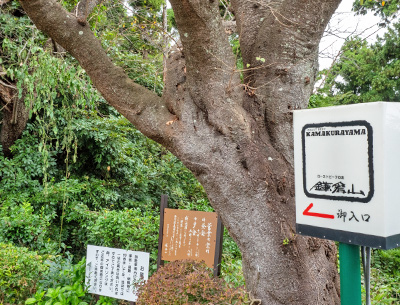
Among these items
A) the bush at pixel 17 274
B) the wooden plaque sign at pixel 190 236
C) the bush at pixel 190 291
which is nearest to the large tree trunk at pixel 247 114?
the bush at pixel 190 291

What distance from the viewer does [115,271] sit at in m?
4.19

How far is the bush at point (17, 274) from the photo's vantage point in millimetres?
3965

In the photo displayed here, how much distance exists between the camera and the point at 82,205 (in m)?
6.06

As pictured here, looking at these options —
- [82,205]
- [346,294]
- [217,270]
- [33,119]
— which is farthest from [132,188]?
[346,294]

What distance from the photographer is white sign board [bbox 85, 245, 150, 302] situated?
4.08 m

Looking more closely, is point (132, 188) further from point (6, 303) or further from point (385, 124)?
point (385, 124)

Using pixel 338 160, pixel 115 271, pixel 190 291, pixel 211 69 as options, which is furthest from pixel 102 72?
pixel 115 271

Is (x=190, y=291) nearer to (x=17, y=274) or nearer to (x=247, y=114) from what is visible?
(x=247, y=114)

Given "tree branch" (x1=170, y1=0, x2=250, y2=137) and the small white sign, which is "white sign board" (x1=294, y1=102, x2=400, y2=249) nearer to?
the small white sign

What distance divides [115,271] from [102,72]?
2.31m

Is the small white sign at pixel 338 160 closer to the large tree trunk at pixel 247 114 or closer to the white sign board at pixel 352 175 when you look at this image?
the white sign board at pixel 352 175

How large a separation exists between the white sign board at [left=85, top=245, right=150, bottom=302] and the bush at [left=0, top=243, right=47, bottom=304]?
557 mm

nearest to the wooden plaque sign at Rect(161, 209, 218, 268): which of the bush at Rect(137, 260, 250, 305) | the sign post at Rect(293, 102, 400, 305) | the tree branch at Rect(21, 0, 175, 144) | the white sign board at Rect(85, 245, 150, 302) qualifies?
the white sign board at Rect(85, 245, 150, 302)

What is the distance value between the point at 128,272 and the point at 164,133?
200cm
